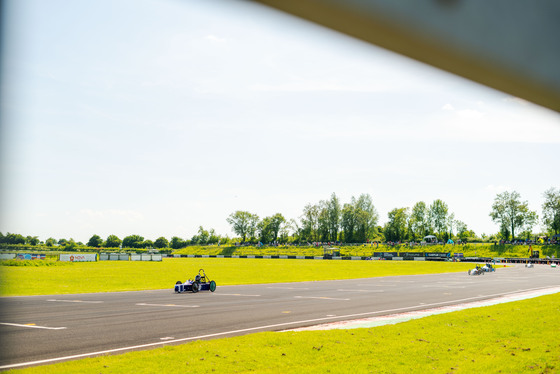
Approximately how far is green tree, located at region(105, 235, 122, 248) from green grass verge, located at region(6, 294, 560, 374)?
119838 mm

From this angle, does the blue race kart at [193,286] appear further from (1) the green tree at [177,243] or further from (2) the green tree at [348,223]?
(1) the green tree at [177,243]

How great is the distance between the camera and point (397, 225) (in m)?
117

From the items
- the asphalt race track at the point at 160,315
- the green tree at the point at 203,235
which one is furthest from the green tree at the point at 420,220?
the asphalt race track at the point at 160,315

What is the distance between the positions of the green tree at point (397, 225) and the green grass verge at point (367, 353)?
353 ft

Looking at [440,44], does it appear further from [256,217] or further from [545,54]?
[256,217]

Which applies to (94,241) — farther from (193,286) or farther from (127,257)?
(193,286)

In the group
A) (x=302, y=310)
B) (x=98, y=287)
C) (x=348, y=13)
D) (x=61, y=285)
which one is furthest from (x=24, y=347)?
(x=61, y=285)

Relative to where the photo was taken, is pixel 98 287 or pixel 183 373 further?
pixel 98 287

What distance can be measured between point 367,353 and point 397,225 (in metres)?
113

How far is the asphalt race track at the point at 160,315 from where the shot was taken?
8836 mm

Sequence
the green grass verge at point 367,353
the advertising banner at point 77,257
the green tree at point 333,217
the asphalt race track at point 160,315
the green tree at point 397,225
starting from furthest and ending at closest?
the green tree at point 333,217, the green tree at point 397,225, the advertising banner at point 77,257, the asphalt race track at point 160,315, the green grass verge at point 367,353

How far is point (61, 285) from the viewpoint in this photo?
921 inches

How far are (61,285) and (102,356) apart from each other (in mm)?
17801

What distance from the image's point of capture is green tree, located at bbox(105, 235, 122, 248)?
4769 inches
